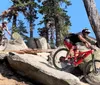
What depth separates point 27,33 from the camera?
33875 millimetres

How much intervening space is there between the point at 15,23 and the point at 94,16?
67.6 feet

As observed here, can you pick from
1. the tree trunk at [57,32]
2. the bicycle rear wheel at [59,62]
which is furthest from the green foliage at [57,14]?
the bicycle rear wheel at [59,62]

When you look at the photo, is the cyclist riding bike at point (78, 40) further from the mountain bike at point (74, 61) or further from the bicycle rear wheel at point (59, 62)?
the bicycle rear wheel at point (59, 62)

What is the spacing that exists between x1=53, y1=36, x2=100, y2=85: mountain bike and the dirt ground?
2093 mm

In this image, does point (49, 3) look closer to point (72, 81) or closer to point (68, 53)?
point (68, 53)

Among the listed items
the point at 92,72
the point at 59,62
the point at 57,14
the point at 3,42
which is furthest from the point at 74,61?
the point at 57,14

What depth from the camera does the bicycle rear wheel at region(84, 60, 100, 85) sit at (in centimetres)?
1284

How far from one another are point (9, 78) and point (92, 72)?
3076 millimetres


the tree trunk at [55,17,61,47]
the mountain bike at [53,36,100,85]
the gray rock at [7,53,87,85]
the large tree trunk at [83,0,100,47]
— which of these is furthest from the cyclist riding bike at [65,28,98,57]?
the tree trunk at [55,17,61,47]

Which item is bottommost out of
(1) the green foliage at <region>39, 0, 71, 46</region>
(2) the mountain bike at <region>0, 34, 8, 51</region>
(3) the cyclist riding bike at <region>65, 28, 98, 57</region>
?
(3) the cyclist riding bike at <region>65, 28, 98, 57</region>

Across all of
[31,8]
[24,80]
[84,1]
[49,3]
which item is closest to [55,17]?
[49,3]

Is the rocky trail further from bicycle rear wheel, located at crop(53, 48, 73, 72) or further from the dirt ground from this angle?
Result: bicycle rear wheel, located at crop(53, 48, 73, 72)

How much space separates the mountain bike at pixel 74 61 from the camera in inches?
510

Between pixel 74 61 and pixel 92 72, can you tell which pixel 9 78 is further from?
pixel 92 72
